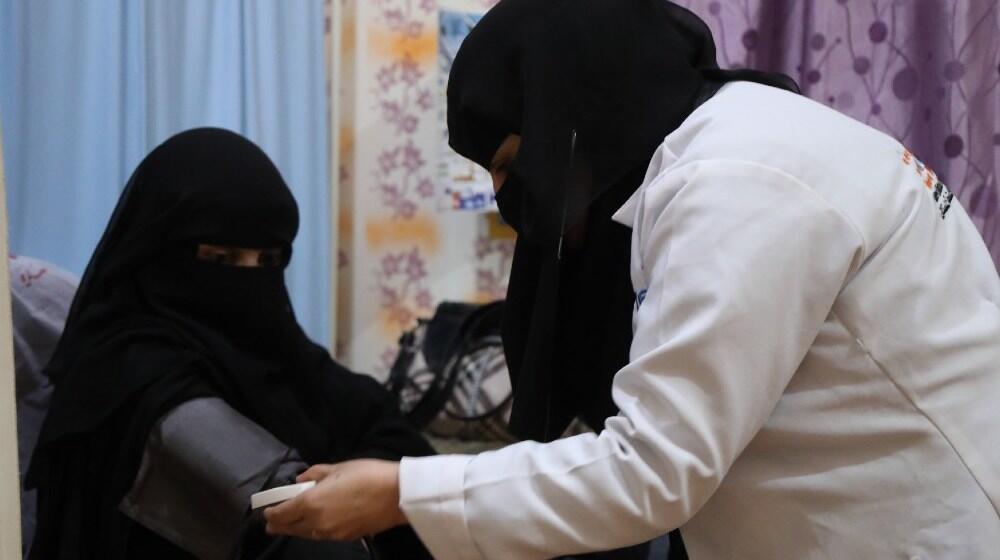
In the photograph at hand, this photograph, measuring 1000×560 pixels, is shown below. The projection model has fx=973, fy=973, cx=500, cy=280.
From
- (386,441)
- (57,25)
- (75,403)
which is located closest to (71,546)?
(75,403)

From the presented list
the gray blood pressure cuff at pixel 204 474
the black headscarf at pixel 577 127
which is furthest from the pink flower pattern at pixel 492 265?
the black headscarf at pixel 577 127

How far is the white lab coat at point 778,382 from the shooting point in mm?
719

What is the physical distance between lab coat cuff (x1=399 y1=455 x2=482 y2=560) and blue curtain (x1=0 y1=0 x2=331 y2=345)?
132 centimetres

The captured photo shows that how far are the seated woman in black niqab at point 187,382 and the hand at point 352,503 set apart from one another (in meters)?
0.40

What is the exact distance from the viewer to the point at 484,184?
8.30ft

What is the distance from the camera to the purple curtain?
5.12 ft

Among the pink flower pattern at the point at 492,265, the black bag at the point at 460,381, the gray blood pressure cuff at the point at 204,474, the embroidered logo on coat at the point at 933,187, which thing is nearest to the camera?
the embroidered logo on coat at the point at 933,187

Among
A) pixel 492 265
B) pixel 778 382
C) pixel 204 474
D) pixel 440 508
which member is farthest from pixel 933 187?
pixel 492 265

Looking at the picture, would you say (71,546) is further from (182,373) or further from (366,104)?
(366,104)

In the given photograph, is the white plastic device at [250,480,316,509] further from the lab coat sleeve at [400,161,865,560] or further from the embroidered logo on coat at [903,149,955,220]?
the embroidered logo on coat at [903,149,955,220]

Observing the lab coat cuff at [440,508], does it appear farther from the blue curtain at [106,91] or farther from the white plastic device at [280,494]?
the blue curtain at [106,91]

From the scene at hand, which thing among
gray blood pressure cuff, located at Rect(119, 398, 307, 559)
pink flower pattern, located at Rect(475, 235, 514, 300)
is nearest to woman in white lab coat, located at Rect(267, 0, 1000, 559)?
gray blood pressure cuff, located at Rect(119, 398, 307, 559)

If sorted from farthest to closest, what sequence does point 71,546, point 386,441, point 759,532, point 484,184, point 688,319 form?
1. point 484,184
2. point 386,441
3. point 71,546
4. point 759,532
5. point 688,319

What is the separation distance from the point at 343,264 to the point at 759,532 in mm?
1966
